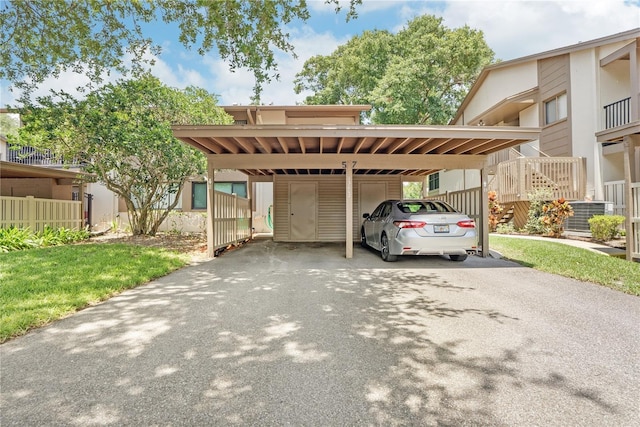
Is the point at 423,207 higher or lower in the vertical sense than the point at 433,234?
higher

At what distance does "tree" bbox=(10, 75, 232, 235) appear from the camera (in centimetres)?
939

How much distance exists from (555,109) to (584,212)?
5.08 meters

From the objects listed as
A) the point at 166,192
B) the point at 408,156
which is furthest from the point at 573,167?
the point at 166,192

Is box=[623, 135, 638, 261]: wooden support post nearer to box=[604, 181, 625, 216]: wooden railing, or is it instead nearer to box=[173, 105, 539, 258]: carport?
box=[173, 105, 539, 258]: carport

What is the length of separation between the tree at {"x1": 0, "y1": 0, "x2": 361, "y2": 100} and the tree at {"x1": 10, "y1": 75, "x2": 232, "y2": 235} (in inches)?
54.5

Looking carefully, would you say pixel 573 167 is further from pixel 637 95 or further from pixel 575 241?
pixel 575 241

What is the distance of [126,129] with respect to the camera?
9.39 metres

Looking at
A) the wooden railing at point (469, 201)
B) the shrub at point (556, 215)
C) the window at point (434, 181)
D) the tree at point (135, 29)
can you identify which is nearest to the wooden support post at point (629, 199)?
the wooden railing at point (469, 201)

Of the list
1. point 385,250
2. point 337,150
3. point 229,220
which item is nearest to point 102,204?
point 229,220

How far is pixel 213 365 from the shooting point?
261 cm

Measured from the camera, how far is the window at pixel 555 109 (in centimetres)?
1287

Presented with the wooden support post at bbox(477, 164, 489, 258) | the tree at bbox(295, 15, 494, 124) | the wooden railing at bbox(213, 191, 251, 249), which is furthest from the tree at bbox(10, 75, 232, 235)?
the tree at bbox(295, 15, 494, 124)

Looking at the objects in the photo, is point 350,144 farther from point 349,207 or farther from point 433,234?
point 433,234

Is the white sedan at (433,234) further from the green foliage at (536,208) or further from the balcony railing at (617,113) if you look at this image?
the balcony railing at (617,113)
